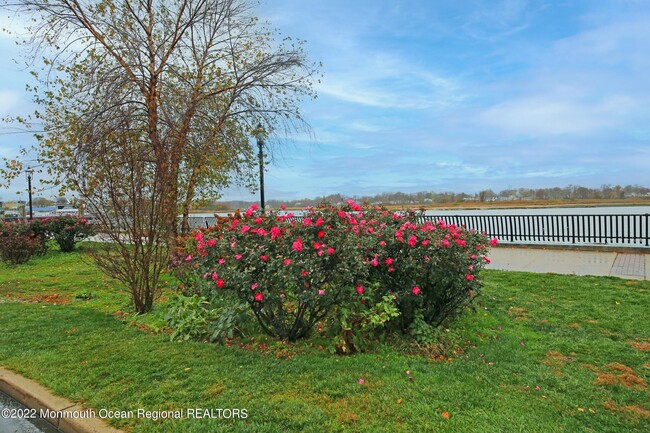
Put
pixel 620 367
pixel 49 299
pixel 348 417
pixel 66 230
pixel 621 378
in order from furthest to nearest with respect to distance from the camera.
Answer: pixel 66 230
pixel 49 299
pixel 620 367
pixel 621 378
pixel 348 417

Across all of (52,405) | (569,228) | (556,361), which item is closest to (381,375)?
(556,361)

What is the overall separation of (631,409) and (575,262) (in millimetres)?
7556

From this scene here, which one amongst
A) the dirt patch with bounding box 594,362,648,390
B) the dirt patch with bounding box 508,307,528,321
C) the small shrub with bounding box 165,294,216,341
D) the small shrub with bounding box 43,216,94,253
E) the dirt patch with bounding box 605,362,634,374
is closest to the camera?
the dirt patch with bounding box 594,362,648,390

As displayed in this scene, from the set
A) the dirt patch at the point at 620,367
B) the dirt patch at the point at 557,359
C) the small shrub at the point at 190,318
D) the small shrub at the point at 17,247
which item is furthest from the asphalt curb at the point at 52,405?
the small shrub at the point at 17,247

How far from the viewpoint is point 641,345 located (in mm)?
3660

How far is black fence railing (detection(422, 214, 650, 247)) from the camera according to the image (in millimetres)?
10312

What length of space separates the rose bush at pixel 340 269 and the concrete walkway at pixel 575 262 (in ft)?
17.4

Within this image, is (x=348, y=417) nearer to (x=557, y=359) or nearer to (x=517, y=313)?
(x=557, y=359)

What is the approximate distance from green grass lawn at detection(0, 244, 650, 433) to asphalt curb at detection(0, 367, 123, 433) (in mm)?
75

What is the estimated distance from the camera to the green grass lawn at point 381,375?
2391 mm

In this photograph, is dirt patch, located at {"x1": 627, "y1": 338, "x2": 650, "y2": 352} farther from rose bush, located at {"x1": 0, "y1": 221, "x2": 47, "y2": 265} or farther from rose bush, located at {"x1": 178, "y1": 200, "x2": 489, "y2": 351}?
rose bush, located at {"x1": 0, "y1": 221, "x2": 47, "y2": 265}

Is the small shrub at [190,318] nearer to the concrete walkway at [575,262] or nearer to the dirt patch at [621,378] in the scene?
the dirt patch at [621,378]

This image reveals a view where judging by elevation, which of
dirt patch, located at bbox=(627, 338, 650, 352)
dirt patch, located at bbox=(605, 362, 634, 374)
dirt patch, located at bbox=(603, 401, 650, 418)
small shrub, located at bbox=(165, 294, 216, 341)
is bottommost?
dirt patch, located at bbox=(627, 338, 650, 352)

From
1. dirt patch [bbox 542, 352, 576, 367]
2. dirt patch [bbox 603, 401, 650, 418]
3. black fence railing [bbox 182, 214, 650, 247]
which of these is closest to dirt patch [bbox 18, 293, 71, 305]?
black fence railing [bbox 182, 214, 650, 247]
